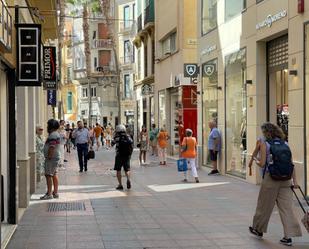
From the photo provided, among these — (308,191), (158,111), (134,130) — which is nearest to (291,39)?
(308,191)

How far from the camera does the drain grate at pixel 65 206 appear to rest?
39.3 feet

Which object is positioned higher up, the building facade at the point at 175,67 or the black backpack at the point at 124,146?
the building facade at the point at 175,67

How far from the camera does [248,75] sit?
1695 cm

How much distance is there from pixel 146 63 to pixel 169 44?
832 centimetres

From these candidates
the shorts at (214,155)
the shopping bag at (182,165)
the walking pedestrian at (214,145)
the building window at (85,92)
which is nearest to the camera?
the shopping bag at (182,165)

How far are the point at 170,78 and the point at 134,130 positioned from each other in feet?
54.6

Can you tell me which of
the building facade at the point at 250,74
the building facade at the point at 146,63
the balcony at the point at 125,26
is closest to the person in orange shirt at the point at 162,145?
the building facade at the point at 250,74

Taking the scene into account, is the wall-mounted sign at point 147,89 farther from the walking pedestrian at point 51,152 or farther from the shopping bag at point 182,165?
the walking pedestrian at point 51,152

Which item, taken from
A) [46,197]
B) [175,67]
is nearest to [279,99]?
[46,197]

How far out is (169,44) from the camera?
31.7 meters

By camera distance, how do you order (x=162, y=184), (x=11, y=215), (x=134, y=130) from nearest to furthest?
(x=11, y=215)
(x=162, y=184)
(x=134, y=130)

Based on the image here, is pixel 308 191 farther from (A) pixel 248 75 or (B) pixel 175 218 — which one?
(A) pixel 248 75

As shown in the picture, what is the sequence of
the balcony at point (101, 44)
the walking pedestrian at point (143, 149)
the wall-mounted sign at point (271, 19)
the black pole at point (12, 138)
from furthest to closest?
1. the balcony at point (101, 44)
2. the walking pedestrian at point (143, 149)
3. the wall-mounted sign at point (271, 19)
4. the black pole at point (12, 138)

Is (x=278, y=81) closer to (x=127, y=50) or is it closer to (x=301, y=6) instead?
(x=301, y=6)
